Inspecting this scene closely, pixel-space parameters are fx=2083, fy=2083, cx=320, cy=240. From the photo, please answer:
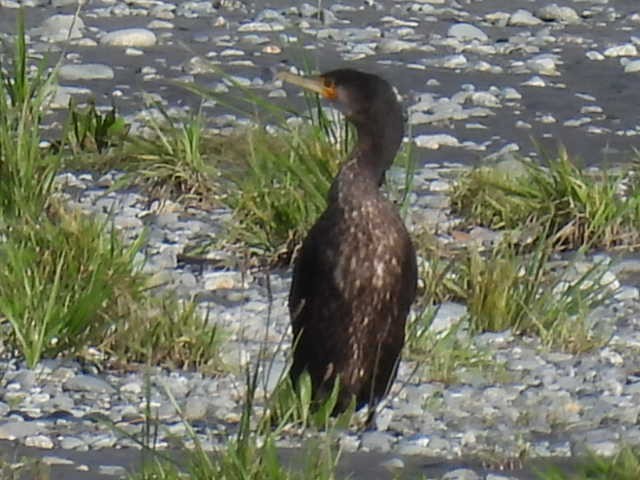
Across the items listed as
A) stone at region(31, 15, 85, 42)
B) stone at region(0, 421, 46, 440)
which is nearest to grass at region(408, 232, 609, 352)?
stone at region(0, 421, 46, 440)

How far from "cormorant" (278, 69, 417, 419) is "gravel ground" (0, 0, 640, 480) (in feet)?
0.58

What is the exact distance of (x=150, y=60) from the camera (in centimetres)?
1075

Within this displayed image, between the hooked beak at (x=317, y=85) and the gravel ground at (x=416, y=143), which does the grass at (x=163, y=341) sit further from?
the hooked beak at (x=317, y=85)

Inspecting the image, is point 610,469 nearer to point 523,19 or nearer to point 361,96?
point 361,96

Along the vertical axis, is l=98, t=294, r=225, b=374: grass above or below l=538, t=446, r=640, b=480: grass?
below

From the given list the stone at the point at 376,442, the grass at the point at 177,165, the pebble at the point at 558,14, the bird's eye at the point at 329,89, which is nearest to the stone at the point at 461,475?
the stone at the point at 376,442

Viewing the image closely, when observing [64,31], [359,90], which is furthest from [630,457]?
[64,31]

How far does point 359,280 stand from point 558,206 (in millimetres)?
2215

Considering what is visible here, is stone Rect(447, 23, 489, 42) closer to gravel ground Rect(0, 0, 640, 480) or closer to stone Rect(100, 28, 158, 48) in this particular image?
gravel ground Rect(0, 0, 640, 480)

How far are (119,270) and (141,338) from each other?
328 mm

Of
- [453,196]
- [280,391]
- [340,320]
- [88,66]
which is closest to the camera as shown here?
[280,391]

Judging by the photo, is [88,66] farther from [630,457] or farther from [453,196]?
[630,457]

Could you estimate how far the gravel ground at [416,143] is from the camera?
17.5 feet

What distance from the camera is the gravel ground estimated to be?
17.5 feet
